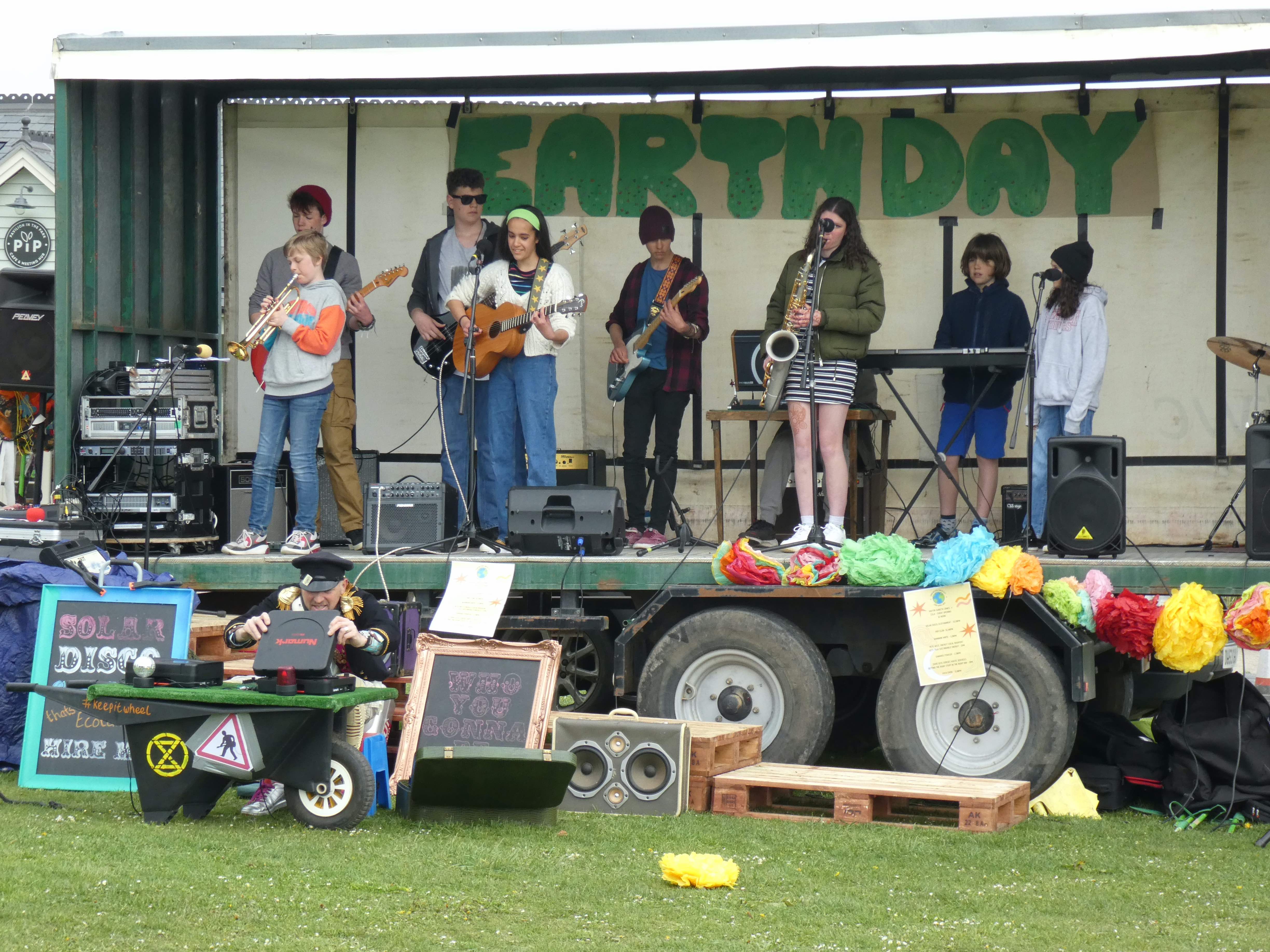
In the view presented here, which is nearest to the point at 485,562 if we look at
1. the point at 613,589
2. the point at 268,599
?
the point at 613,589

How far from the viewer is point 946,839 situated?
5496 millimetres

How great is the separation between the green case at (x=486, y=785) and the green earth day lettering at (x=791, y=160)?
4614 mm

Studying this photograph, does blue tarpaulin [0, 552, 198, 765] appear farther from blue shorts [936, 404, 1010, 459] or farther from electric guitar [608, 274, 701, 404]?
blue shorts [936, 404, 1010, 459]

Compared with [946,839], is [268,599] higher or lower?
higher

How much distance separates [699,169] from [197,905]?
6.03m

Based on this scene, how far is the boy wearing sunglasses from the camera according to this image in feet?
26.3

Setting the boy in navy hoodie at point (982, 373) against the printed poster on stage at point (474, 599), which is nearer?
the printed poster on stage at point (474, 599)

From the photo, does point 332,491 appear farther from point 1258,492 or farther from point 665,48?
point 1258,492

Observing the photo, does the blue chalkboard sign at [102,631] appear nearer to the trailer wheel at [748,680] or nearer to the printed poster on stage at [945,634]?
the trailer wheel at [748,680]

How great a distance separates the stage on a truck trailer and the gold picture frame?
62 cm

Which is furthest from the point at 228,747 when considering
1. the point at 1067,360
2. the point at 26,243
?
the point at 26,243

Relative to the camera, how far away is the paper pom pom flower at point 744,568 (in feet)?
21.7

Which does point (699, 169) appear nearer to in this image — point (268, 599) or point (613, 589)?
point (613, 589)

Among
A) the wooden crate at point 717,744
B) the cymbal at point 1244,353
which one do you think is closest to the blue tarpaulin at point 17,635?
the wooden crate at point 717,744
